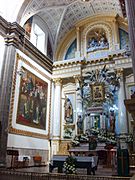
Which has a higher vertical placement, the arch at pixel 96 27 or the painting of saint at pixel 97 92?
the arch at pixel 96 27

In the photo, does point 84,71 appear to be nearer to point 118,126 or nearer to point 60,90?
point 60,90

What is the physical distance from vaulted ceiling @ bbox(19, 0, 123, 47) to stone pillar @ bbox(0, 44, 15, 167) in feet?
12.1

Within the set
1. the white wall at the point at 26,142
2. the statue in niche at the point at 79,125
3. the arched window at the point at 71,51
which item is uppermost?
the arched window at the point at 71,51

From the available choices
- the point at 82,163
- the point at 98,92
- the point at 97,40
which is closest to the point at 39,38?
the point at 97,40

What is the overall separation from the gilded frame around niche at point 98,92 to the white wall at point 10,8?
7066 millimetres

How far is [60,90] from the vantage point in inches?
655

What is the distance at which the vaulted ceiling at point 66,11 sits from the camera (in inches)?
572

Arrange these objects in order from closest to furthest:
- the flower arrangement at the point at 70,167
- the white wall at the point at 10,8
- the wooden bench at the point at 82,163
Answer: the flower arrangement at the point at 70,167, the wooden bench at the point at 82,163, the white wall at the point at 10,8

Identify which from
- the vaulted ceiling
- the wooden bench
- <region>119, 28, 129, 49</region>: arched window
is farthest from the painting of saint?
the wooden bench

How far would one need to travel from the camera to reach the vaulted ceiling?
47.7 feet

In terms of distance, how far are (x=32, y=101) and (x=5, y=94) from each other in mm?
2969

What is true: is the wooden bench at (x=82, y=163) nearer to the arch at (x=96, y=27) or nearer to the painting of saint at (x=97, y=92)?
the painting of saint at (x=97, y=92)

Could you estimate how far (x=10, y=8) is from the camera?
12414 millimetres

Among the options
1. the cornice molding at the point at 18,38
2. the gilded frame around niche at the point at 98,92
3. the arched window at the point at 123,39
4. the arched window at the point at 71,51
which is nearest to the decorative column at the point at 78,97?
the gilded frame around niche at the point at 98,92
